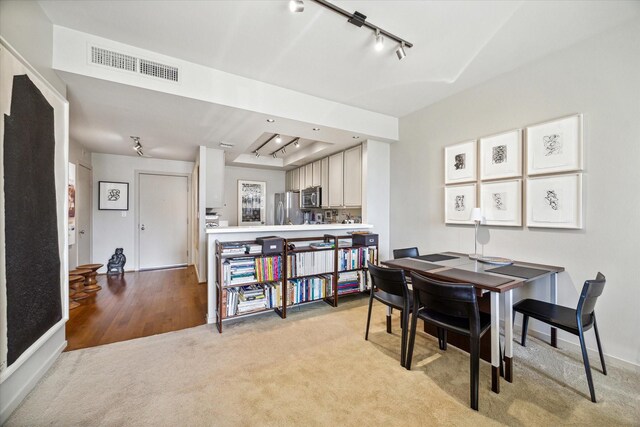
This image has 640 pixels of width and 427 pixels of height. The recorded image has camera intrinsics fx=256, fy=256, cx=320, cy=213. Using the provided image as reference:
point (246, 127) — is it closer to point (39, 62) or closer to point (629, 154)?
point (39, 62)

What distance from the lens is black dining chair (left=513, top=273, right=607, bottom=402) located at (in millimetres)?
1698

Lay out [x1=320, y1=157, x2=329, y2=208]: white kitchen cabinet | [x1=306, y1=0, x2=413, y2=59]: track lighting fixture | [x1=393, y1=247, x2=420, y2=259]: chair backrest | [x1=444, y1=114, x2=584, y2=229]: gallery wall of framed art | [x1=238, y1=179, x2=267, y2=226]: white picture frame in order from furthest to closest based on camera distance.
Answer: [x1=238, y1=179, x2=267, y2=226]: white picture frame
[x1=320, y1=157, x2=329, y2=208]: white kitchen cabinet
[x1=393, y1=247, x2=420, y2=259]: chair backrest
[x1=444, y1=114, x2=584, y2=229]: gallery wall of framed art
[x1=306, y1=0, x2=413, y2=59]: track lighting fixture

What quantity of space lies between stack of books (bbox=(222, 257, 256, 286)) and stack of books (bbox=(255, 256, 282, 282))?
0.05 m

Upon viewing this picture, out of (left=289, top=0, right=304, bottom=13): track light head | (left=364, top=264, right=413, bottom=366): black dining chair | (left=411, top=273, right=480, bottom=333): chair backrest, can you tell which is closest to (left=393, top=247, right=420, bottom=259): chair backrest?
(left=364, top=264, right=413, bottom=366): black dining chair

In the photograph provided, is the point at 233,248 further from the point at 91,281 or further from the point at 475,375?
the point at 91,281

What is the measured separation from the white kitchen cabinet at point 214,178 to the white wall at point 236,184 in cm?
141

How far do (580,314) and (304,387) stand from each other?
195cm

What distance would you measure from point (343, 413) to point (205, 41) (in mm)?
3031

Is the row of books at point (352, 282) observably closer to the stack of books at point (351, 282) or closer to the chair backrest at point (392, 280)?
the stack of books at point (351, 282)

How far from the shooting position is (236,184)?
6.31 meters

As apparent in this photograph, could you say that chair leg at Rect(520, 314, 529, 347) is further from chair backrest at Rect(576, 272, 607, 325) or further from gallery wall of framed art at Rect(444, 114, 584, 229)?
gallery wall of framed art at Rect(444, 114, 584, 229)

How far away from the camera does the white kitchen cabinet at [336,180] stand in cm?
470

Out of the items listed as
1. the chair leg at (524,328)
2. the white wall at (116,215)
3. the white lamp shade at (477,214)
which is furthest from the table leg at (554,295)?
the white wall at (116,215)

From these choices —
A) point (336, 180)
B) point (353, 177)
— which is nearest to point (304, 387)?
point (353, 177)
